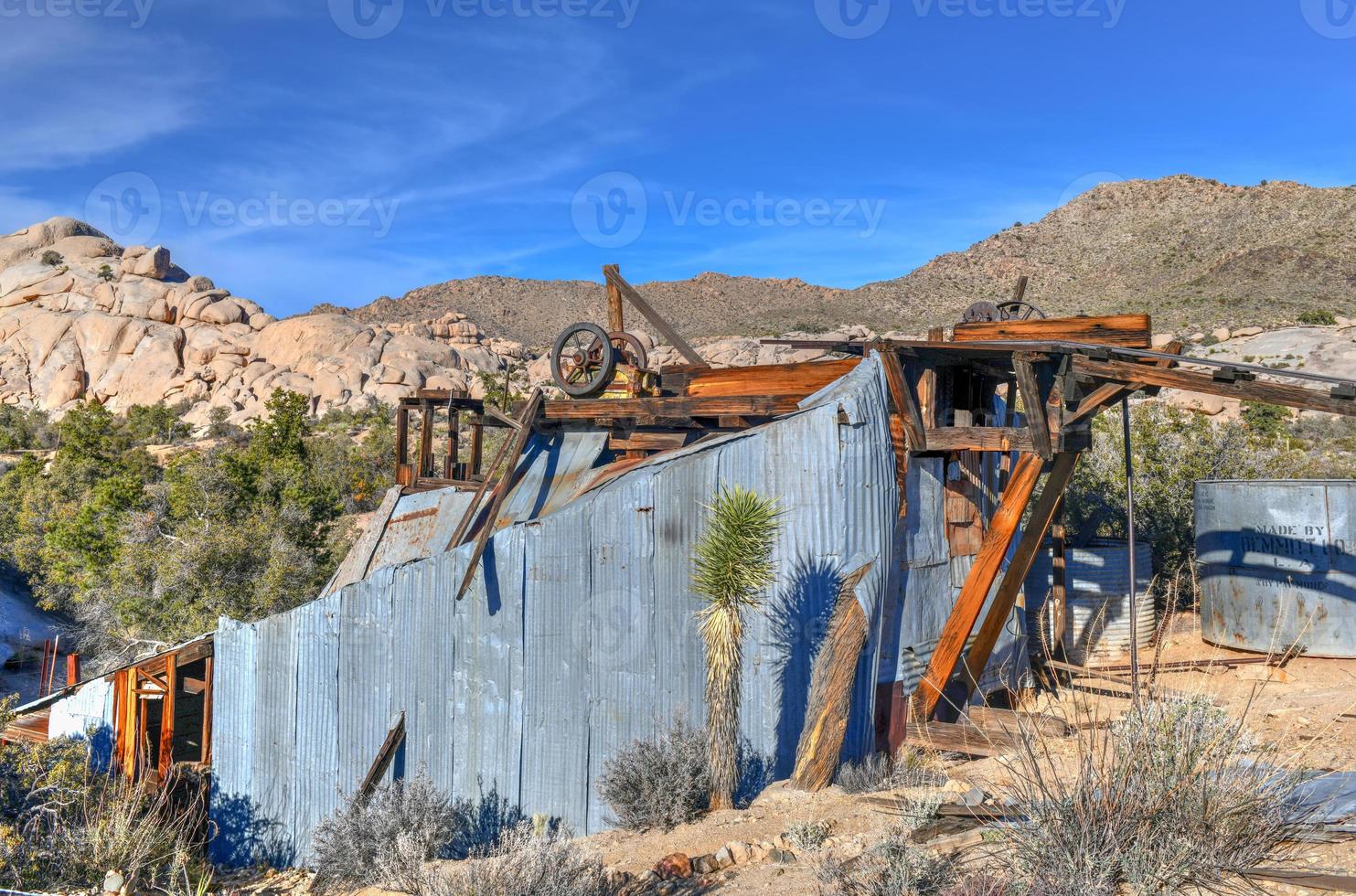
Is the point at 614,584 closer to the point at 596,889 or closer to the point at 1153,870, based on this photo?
the point at 596,889

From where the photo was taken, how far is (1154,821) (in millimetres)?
5215

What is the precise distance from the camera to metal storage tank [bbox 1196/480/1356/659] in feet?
42.4

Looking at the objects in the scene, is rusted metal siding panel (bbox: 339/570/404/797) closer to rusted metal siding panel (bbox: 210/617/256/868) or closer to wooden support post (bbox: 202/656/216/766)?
rusted metal siding panel (bbox: 210/617/256/868)

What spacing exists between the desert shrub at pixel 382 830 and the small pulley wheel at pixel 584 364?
17.5 ft

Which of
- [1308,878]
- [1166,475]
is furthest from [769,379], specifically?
[1166,475]

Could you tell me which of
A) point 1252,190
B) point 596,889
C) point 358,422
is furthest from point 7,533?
point 1252,190

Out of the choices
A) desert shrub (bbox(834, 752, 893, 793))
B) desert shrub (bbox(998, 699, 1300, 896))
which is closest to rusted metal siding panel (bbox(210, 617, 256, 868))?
desert shrub (bbox(834, 752, 893, 793))

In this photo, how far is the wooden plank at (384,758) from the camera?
30.5 ft

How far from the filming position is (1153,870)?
16.5 feet

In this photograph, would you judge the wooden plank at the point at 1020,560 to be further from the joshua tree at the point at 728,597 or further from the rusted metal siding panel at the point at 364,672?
the rusted metal siding panel at the point at 364,672

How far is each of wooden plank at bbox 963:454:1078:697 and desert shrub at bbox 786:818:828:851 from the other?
Result: 3320mm

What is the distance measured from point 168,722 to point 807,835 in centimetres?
771

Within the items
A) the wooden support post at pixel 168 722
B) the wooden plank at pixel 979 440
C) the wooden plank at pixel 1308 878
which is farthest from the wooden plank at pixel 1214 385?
the wooden support post at pixel 168 722

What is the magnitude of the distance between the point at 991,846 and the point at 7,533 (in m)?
29.8
